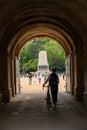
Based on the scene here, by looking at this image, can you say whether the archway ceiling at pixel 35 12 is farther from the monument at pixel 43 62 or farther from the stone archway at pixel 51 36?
the monument at pixel 43 62

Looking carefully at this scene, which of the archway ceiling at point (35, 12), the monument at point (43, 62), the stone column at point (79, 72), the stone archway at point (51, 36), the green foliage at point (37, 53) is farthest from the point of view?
the green foliage at point (37, 53)

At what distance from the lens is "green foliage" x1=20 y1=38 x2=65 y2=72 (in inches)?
3344

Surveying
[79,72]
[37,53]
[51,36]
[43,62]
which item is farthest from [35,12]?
[37,53]

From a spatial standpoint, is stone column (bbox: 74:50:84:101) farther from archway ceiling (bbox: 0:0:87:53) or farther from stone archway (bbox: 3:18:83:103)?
archway ceiling (bbox: 0:0:87:53)

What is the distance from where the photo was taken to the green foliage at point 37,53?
84.9m

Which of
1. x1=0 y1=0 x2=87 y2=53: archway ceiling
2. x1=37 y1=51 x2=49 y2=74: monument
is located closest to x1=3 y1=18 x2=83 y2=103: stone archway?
x1=0 y1=0 x2=87 y2=53: archway ceiling

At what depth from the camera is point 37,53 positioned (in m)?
90.4

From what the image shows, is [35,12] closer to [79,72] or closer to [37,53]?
[79,72]

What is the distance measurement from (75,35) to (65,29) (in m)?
1.16

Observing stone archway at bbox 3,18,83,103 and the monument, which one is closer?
stone archway at bbox 3,18,83,103

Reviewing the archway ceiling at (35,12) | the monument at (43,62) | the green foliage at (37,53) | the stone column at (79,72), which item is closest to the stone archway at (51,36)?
the stone column at (79,72)

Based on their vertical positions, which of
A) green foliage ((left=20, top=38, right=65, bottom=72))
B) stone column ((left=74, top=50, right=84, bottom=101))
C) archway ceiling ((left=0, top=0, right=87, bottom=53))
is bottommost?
stone column ((left=74, top=50, right=84, bottom=101))

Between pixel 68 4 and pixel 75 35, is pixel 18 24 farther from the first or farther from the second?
pixel 68 4

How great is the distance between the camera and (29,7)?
1933 centimetres
